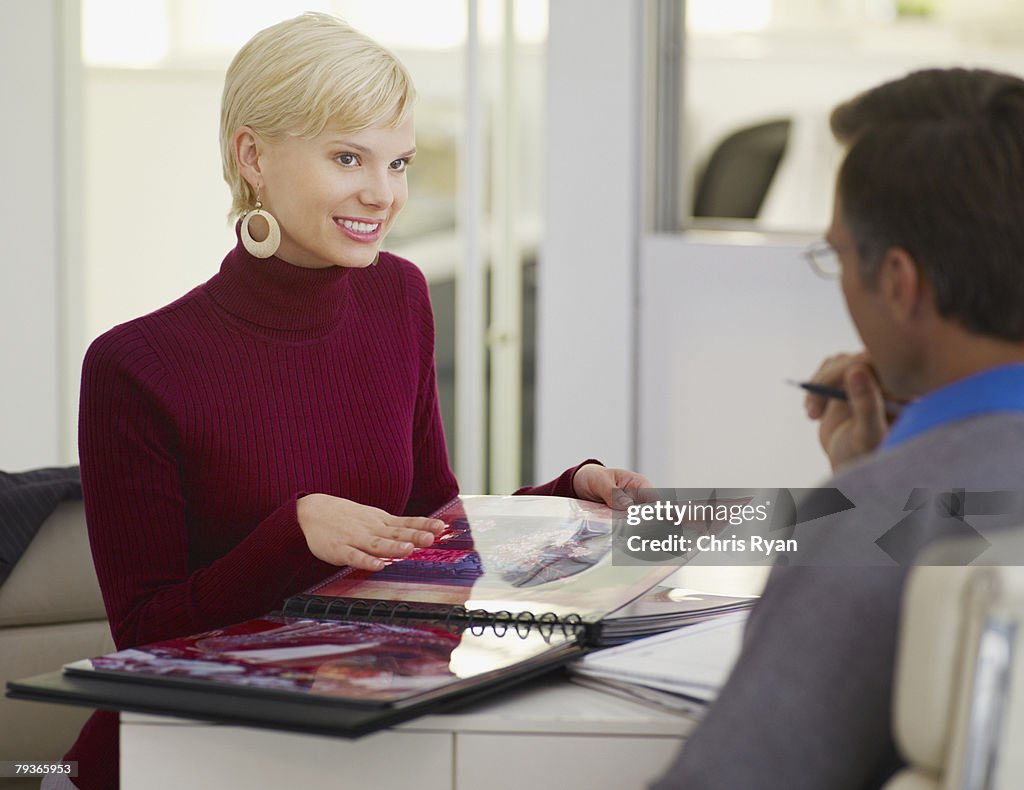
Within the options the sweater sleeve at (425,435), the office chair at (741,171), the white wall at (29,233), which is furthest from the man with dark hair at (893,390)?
the white wall at (29,233)

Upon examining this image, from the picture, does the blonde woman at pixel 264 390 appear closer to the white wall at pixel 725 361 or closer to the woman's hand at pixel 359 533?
the woman's hand at pixel 359 533

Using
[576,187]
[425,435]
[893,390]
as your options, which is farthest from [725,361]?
[893,390]

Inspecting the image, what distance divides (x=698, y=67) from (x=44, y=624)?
9.39 ft

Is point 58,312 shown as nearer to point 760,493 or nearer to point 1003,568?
point 760,493

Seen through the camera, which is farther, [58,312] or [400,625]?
[58,312]

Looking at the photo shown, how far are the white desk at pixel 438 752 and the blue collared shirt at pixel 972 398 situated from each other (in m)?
0.28

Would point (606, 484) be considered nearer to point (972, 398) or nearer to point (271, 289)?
point (271, 289)

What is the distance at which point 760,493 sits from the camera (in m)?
1.37

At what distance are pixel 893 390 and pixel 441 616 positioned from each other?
1.43 feet

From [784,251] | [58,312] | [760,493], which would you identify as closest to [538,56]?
[784,251]

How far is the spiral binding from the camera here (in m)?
1.08

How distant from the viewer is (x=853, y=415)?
101 centimetres

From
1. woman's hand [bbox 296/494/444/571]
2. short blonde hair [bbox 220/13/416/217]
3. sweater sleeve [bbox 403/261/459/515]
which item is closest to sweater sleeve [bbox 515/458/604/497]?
sweater sleeve [bbox 403/261/459/515]

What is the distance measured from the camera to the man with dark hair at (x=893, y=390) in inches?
30.7
